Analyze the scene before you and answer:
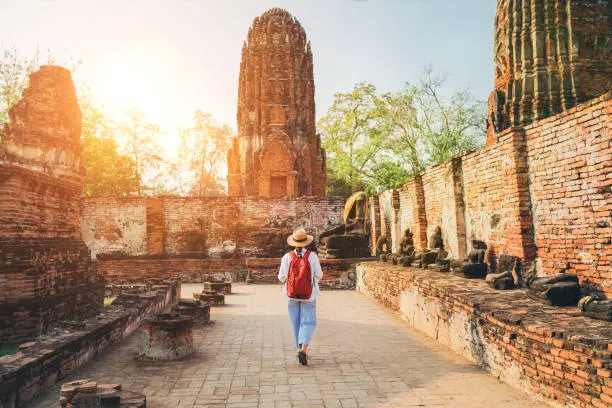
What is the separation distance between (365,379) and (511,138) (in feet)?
12.9

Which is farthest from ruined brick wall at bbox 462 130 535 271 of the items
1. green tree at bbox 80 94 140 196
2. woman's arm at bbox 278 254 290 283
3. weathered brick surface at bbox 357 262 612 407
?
green tree at bbox 80 94 140 196

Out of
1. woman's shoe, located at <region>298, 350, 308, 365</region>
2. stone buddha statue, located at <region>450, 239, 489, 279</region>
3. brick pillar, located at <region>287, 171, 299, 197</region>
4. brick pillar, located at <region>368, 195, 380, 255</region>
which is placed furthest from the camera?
brick pillar, located at <region>287, 171, 299, 197</region>

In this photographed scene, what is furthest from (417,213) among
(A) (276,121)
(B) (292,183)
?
(A) (276,121)

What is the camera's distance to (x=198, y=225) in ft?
50.5

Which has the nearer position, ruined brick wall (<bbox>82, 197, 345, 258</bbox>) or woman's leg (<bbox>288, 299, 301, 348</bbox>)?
woman's leg (<bbox>288, 299, 301, 348</bbox>)

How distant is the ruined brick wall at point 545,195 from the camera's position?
4.50 metres

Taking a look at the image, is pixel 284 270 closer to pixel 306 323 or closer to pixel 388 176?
pixel 306 323

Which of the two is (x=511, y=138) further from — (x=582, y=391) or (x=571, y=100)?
(x=571, y=100)

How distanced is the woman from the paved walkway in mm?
254

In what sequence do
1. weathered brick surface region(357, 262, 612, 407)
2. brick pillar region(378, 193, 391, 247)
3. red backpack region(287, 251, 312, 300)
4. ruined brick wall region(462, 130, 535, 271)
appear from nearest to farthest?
weathered brick surface region(357, 262, 612, 407)
red backpack region(287, 251, 312, 300)
ruined brick wall region(462, 130, 535, 271)
brick pillar region(378, 193, 391, 247)

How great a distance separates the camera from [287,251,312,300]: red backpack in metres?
4.54

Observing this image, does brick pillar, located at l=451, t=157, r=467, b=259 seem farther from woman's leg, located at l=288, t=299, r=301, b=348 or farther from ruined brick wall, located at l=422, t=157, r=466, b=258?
woman's leg, located at l=288, t=299, r=301, b=348

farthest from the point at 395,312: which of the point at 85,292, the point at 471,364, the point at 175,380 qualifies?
the point at 85,292

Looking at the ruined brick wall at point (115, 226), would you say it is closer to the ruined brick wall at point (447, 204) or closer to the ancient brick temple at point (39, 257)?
the ancient brick temple at point (39, 257)
